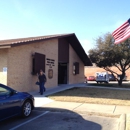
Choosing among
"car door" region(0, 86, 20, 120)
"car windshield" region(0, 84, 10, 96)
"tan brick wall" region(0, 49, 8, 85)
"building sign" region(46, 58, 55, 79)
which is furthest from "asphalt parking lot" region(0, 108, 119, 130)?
"building sign" region(46, 58, 55, 79)

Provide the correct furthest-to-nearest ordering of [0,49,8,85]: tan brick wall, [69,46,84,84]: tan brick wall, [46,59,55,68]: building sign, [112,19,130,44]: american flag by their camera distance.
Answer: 1. [69,46,84,84]: tan brick wall
2. [46,59,55,68]: building sign
3. [0,49,8,85]: tan brick wall
4. [112,19,130,44]: american flag

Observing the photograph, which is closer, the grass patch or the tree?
the grass patch

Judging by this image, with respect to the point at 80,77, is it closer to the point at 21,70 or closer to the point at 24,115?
the point at 21,70

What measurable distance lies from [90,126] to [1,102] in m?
2.83

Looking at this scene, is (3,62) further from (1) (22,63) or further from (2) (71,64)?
(2) (71,64)

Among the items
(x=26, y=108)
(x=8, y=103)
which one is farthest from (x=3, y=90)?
(x=26, y=108)

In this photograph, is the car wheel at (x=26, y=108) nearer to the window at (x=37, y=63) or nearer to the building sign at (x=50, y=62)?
the window at (x=37, y=63)

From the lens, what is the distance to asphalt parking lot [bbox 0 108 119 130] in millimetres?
5773

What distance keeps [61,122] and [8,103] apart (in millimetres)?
1863

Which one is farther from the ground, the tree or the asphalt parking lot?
the tree

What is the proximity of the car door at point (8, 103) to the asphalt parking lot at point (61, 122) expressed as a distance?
1.28 ft

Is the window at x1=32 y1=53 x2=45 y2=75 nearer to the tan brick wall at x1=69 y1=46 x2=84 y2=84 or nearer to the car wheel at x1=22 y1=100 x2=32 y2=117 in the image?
the tan brick wall at x1=69 y1=46 x2=84 y2=84

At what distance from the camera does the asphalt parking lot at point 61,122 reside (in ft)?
18.9

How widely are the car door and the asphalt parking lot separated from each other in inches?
15.4
